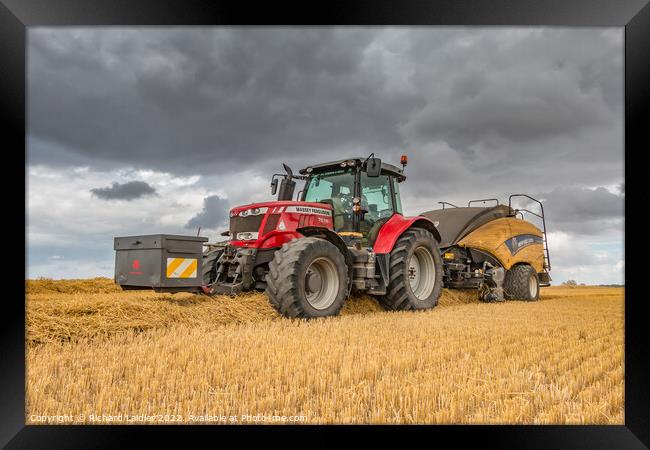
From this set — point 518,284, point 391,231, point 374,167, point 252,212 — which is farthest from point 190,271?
point 518,284

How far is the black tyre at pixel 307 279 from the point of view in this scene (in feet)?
20.3

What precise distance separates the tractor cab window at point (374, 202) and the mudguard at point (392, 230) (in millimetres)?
135

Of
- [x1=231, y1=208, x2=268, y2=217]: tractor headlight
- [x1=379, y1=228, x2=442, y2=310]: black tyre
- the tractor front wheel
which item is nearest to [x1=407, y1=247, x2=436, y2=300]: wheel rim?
[x1=379, y1=228, x2=442, y2=310]: black tyre

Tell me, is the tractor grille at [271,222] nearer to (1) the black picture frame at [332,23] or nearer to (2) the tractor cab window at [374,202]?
(2) the tractor cab window at [374,202]

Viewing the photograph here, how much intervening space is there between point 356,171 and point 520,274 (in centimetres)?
651

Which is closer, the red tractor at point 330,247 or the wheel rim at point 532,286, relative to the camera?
the red tractor at point 330,247

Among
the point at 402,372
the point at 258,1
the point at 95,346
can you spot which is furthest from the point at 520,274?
the point at 258,1

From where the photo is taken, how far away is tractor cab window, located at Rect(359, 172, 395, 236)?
26.9 ft

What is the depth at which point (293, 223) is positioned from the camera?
715cm

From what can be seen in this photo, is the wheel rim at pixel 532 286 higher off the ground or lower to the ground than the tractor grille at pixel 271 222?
lower

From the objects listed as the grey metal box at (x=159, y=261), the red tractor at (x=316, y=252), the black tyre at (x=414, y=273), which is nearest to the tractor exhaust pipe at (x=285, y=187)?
the red tractor at (x=316, y=252)

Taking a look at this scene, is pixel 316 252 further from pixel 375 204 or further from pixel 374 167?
pixel 375 204

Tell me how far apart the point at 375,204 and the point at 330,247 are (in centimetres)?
197

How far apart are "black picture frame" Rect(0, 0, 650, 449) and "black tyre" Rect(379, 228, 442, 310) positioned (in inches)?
205
